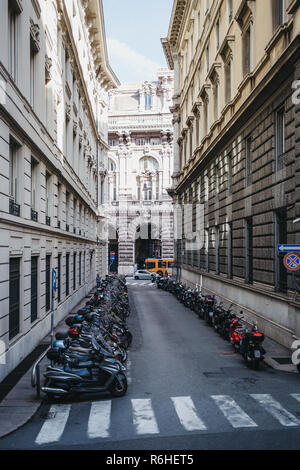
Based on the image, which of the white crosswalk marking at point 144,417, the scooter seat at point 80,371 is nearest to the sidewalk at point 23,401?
the scooter seat at point 80,371

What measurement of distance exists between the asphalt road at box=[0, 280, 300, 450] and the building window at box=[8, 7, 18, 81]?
335 inches

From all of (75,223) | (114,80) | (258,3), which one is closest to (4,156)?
(258,3)

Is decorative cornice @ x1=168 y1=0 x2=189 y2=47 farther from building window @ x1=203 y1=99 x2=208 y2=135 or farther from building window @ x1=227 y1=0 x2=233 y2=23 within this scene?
building window @ x1=227 y1=0 x2=233 y2=23

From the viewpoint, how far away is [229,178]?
2181cm

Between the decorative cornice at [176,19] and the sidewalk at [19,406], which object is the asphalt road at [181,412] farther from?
the decorative cornice at [176,19]

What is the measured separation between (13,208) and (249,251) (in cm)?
1037

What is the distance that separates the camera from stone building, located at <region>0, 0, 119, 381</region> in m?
11.1

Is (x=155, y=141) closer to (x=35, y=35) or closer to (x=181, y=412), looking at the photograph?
(x=35, y=35)

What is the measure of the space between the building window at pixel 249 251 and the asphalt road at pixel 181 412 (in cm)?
601

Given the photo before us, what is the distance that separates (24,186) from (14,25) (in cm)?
440

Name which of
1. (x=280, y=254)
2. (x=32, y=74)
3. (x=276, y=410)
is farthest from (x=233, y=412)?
(x=32, y=74)

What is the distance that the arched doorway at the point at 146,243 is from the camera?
189 ft

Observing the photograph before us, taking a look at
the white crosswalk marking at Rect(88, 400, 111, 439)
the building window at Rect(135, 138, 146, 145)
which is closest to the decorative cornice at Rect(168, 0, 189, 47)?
the building window at Rect(135, 138, 146, 145)

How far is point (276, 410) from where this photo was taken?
8.34m
